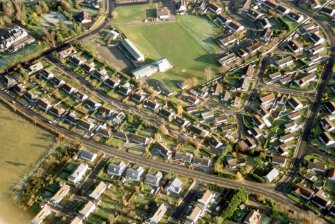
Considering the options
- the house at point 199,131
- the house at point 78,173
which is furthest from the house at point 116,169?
the house at point 199,131

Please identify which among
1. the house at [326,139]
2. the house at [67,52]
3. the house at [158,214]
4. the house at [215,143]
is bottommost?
the house at [158,214]

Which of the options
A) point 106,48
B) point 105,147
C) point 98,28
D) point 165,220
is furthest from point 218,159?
point 98,28

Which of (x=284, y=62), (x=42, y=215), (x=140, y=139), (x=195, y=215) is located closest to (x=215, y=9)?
(x=284, y=62)

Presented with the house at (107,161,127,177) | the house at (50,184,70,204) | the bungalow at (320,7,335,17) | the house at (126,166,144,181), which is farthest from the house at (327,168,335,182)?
the bungalow at (320,7,335,17)

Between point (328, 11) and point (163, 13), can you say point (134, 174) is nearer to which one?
point (163, 13)


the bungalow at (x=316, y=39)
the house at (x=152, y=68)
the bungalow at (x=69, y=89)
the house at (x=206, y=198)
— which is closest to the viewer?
the house at (x=206, y=198)

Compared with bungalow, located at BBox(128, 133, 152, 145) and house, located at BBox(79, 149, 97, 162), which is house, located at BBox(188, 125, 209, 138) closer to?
bungalow, located at BBox(128, 133, 152, 145)

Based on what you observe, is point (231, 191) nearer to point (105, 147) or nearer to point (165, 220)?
point (165, 220)

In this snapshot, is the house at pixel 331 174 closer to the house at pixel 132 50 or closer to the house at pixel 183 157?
the house at pixel 183 157
